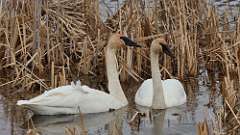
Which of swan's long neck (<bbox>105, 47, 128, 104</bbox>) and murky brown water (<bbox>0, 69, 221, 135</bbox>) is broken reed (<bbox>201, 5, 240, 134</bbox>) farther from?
swan's long neck (<bbox>105, 47, 128, 104</bbox>)

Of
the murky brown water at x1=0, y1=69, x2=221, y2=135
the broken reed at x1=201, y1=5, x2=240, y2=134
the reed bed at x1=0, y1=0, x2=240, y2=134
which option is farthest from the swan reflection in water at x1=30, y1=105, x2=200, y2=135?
the reed bed at x1=0, y1=0, x2=240, y2=134

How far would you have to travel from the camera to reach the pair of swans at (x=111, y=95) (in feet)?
28.2

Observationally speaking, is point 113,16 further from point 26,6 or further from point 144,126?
point 144,126

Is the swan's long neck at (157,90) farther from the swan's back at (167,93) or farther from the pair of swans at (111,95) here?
the swan's back at (167,93)

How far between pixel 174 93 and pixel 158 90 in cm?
32

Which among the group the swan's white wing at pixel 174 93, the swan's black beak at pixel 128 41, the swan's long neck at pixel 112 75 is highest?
the swan's black beak at pixel 128 41

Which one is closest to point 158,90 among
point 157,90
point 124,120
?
point 157,90

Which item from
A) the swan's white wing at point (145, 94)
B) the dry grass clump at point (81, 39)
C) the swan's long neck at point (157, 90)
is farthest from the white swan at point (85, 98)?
the dry grass clump at point (81, 39)

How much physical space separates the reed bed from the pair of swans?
531mm

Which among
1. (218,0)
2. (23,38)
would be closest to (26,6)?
(23,38)

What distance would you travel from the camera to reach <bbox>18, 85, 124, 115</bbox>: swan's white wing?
27.9 feet

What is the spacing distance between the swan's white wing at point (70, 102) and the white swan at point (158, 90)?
395 millimetres

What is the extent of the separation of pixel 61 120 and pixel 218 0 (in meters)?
6.56

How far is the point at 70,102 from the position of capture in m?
8.73
